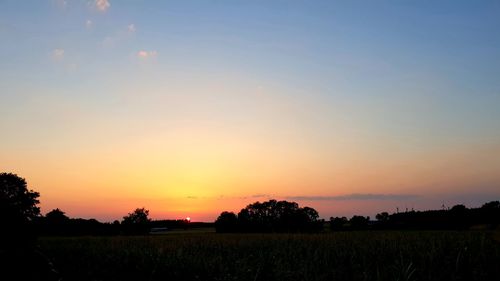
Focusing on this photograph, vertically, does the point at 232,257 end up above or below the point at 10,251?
below

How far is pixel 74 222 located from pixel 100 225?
5796 millimetres

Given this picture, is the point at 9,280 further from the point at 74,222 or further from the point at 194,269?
the point at 74,222

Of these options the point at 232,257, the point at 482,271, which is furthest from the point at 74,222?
the point at 482,271

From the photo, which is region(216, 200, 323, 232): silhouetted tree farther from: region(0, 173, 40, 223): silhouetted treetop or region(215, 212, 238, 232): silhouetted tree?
region(0, 173, 40, 223): silhouetted treetop

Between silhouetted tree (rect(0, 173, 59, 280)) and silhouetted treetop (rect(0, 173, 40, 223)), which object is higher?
silhouetted treetop (rect(0, 173, 40, 223))

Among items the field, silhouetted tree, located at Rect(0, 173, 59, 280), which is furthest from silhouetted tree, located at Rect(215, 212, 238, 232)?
silhouetted tree, located at Rect(0, 173, 59, 280)

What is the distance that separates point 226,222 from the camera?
331ft

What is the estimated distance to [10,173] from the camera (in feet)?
240

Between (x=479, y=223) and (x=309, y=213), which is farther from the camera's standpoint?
(x=309, y=213)

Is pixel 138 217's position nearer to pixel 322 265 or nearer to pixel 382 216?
pixel 382 216

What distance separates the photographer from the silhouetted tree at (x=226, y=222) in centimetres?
9438

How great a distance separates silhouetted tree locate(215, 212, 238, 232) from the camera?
94.4 metres

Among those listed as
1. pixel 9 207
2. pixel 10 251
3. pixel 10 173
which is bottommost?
pixel 10 251

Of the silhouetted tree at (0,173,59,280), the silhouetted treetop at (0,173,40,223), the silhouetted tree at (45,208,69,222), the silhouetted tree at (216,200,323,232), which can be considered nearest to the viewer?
the silhouetted tree at (0,173,59,280)
